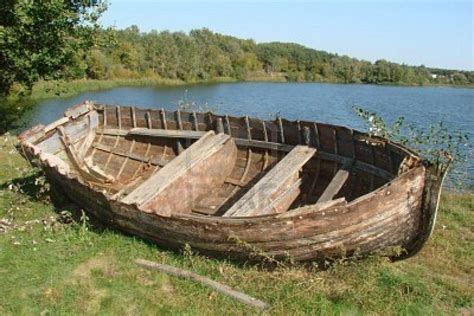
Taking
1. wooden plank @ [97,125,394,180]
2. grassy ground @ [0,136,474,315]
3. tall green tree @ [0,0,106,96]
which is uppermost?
tall green tree @ [0,0,106,96]

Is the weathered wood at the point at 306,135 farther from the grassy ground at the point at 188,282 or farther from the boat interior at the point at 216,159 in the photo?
the grassy ground at the point at 188,282

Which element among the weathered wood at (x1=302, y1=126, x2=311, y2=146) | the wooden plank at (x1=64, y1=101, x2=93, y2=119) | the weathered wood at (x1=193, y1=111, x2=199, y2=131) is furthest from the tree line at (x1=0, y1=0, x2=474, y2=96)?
the weathered wood at (x1=302, y1=126, x2=311, y2=146)

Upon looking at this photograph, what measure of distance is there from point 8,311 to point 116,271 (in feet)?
4.02

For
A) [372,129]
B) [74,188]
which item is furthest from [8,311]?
[372,129]

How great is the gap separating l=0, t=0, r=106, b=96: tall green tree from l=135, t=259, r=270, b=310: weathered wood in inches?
345

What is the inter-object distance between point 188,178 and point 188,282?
219 centimetres

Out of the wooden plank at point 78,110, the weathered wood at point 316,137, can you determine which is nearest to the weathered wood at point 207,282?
the weathered wood at point 316,137

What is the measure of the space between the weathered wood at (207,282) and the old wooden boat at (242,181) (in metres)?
0.35

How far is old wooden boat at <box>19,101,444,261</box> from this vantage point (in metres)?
4.87

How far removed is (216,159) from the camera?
7.66m

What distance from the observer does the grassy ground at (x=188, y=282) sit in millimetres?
4793

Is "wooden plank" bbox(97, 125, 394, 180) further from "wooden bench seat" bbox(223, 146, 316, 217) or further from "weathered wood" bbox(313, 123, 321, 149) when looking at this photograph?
"wooden bench seat" bbox(223, 146, 316, 217)

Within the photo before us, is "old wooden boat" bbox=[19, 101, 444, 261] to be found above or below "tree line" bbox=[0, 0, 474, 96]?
below

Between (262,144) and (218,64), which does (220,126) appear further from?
(218,64)
